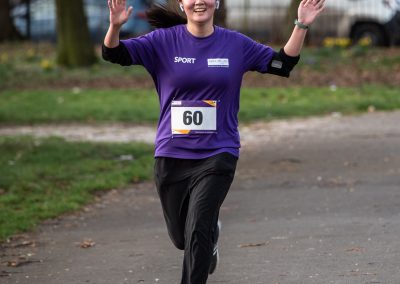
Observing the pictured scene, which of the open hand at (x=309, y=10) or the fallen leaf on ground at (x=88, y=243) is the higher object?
the open hand at (x=309, y=10)

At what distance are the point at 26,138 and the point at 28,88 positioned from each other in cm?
699

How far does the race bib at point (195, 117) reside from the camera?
5961 mm

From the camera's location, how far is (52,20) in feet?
110

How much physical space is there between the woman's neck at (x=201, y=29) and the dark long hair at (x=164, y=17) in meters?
0.32

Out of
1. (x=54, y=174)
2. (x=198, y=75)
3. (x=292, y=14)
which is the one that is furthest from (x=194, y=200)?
(x=292, y=14)

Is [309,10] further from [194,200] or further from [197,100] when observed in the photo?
[194,200]

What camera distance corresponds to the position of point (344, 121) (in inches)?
596

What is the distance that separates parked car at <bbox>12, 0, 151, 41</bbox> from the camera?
3148 centimetres

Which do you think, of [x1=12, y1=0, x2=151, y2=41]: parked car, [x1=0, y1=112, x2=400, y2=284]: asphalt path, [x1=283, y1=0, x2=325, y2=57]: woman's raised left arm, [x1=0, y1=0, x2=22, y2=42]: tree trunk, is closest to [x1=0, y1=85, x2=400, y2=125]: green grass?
[x1=0, y1=112, x2=400, y2=284]: asphalt path

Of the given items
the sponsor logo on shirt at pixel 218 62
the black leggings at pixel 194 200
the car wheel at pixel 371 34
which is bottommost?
the car wheel at pixel 371 34

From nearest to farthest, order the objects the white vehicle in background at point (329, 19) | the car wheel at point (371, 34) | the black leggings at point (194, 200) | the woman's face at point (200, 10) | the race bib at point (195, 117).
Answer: the black leggings at point (194, 200) < the race bib at point (195, 117) < the woman's face at point (200, 10) < the car wheel at point (371, 34) < the white vehicle in background at point (329, 19)

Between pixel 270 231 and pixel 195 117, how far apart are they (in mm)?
2760

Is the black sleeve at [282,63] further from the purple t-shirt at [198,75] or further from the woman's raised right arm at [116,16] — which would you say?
the woman's raised right arm at [116,16]

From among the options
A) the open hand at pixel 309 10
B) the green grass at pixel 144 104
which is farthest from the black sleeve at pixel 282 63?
the green grass at pixel 144 104
